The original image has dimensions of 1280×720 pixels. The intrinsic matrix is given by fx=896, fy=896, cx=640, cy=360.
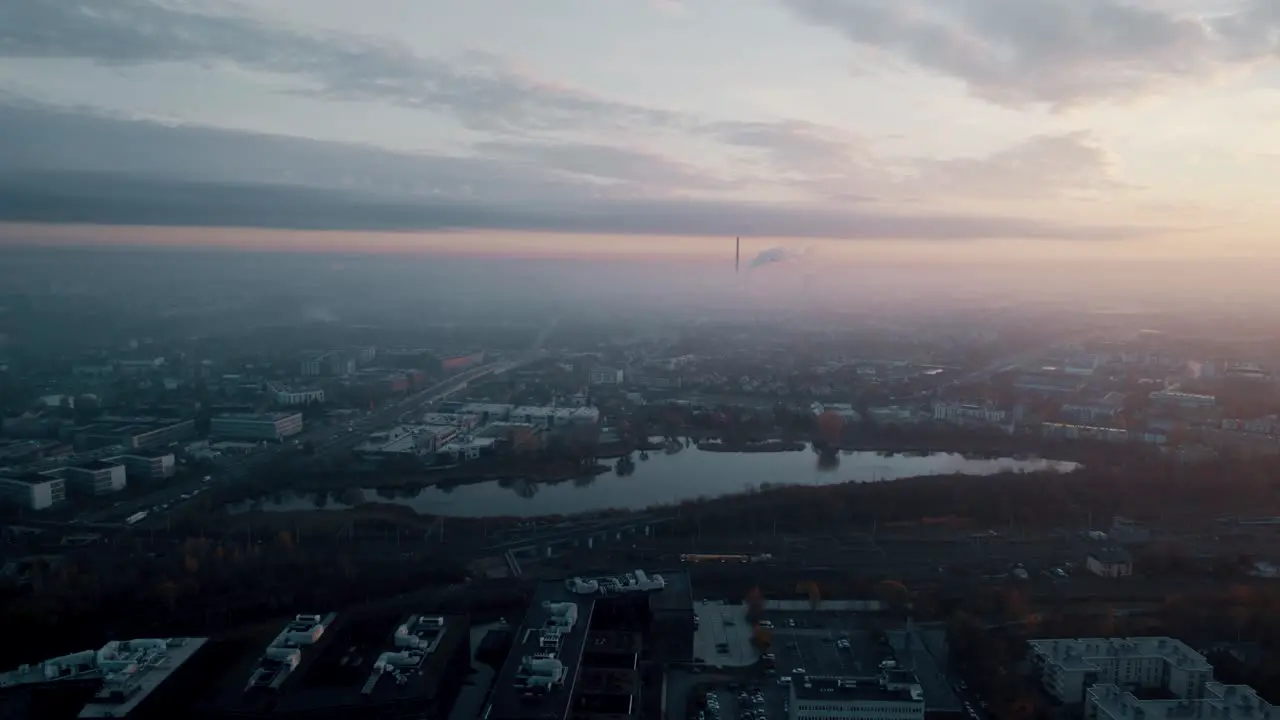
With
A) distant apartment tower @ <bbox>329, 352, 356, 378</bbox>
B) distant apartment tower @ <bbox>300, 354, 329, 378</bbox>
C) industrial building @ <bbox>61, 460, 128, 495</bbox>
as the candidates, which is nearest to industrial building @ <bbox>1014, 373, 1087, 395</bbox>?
distant apartment tower @ <bbox>329, 352, 356, 378</bbox>

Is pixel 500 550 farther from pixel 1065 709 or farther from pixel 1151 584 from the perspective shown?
pixel 1151 584

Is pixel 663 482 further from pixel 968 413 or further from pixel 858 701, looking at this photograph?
pixel 968 413

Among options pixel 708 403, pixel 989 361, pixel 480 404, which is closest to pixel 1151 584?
pixel 708 403

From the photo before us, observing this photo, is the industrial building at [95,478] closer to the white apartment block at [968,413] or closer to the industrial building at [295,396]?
the industrial building at [295,396]

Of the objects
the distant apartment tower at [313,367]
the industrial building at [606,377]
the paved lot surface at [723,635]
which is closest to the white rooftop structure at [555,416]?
the industrial building at [606,377]

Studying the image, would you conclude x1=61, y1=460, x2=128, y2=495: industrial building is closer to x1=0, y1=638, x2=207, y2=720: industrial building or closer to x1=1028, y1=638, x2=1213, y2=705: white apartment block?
x1=0, y1=638, x2=207, y2=720: industrial building
